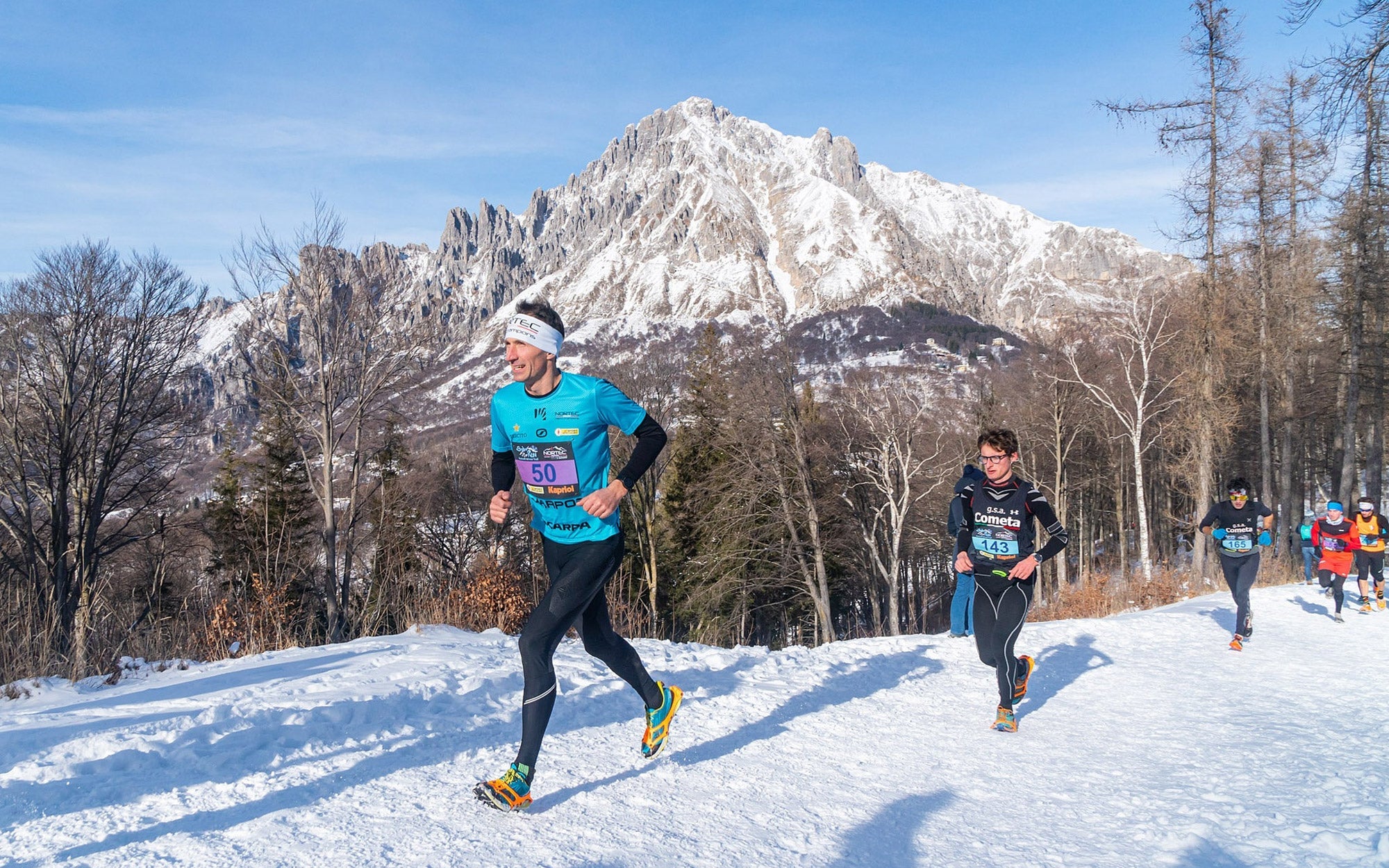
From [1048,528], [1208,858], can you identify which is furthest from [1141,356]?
[1208,858]

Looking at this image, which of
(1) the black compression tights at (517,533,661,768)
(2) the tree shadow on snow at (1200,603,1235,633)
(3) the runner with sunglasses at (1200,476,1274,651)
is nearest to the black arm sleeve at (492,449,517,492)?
(1) the black compression tights at (517,533,661,768)

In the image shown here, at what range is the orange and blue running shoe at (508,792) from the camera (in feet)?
11.0

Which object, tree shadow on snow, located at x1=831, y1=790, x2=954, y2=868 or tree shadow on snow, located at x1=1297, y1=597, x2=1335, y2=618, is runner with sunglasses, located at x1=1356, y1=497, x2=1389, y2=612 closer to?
tree shadow on snow, located at x1=1297, y1=597, x2=1335, y2=618

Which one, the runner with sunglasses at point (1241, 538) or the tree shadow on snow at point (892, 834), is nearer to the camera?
the tree shadow on snow at point (892, 834)

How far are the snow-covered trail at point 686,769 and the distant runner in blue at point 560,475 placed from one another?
2.29 ft

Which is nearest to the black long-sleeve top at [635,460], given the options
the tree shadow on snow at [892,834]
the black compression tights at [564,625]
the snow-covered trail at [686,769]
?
the black compression tights at [564,625]

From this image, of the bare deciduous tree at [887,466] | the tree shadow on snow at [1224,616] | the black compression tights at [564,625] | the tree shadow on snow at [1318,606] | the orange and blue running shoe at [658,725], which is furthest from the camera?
the bare deciduous tree at [887,466]

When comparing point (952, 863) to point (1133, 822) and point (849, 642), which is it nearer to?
point (1133, 822)

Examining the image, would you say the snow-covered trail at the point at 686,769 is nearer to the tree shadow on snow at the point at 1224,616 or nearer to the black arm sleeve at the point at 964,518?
the black arm sleeve at the point at 964,518

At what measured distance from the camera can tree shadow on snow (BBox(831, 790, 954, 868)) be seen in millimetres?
3100

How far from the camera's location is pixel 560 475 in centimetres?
381

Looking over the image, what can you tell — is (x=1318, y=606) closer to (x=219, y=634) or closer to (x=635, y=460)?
(x=635, y=460)

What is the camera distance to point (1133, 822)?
354 centimetres

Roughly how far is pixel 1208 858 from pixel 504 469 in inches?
136
